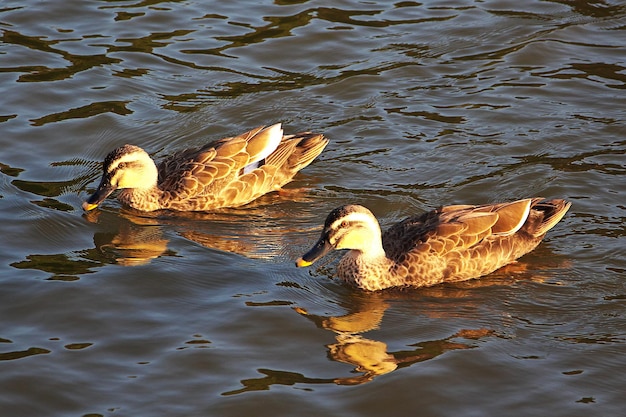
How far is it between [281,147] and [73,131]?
8.38 ft

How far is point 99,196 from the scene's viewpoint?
1138cm

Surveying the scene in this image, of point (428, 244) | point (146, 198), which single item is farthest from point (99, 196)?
point (428, 244)

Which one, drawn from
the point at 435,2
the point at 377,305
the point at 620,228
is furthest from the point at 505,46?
the point at 377,305

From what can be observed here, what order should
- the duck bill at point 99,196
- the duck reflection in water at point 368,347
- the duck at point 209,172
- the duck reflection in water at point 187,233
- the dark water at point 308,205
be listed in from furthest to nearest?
the duck at point 209,172 < the duck bill at point 99,196 < the duck reflection in water at point 187,233 < the duck reflection in water at point 368,347 < the dark water at point 308,205

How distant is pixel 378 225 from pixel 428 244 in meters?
0.46

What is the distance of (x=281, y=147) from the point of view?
12.2m

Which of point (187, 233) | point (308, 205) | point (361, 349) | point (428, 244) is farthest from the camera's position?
point (308, 205)

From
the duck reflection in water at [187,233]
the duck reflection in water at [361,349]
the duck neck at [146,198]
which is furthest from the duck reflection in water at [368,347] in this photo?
the duck neck at [146,198]

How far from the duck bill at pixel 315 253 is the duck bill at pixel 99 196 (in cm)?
259

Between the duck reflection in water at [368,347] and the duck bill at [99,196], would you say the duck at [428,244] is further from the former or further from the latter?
the duck bill at [99,196]

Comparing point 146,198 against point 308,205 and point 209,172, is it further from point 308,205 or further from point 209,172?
point 308,205

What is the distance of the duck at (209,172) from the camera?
1155cm

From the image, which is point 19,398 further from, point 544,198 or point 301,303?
point 544,198

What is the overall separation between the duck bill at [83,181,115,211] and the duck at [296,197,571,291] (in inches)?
102
